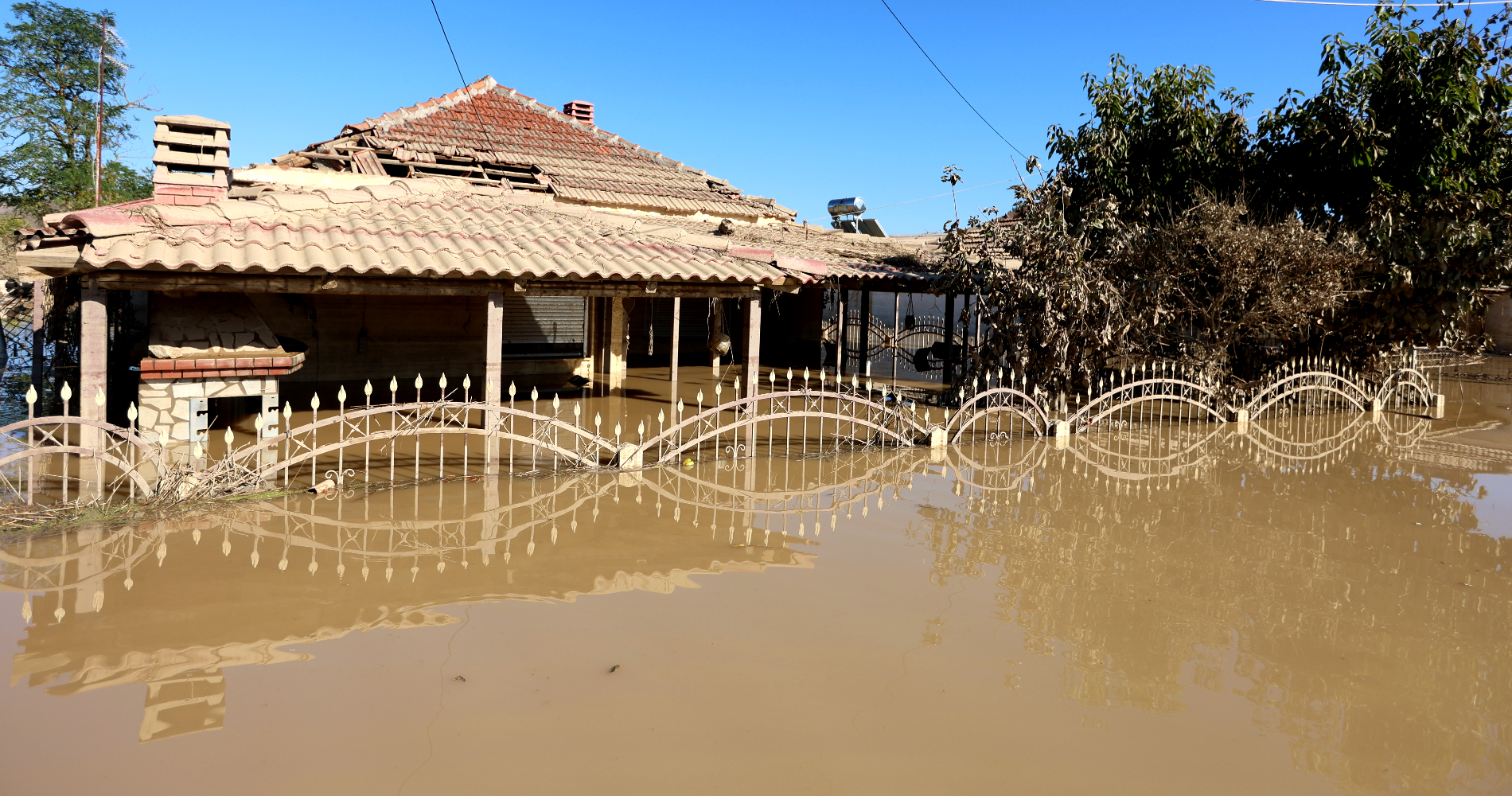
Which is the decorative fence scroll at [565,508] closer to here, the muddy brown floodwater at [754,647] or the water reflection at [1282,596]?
the muddy brown floodwater at [754,647]

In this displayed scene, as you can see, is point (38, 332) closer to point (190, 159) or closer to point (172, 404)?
point (190, 159)

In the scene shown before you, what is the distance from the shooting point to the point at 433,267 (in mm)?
8758

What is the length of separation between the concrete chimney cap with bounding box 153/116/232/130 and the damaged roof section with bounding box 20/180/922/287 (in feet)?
2.58

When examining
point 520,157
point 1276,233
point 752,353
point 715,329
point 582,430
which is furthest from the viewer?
point 715,329

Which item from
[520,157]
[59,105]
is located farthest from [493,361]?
[59,105]

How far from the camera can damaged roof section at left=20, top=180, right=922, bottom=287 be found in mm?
7867

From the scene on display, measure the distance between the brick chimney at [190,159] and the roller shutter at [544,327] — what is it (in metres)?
5.35

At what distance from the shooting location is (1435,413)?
15.0 metres

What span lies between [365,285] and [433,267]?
72 centimetres

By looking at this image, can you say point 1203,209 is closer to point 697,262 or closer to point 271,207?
point 697,262

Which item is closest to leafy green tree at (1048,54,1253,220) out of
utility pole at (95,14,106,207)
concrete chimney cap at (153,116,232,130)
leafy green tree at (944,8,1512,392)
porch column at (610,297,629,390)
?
leafy green tree at (944,8,1512,392)

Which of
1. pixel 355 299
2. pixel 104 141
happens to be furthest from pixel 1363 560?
pixel 104 141

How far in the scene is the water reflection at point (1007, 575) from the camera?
173 inches

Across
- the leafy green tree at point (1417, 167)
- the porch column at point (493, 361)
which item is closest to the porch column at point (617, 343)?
the porch column at point (493, 361)
